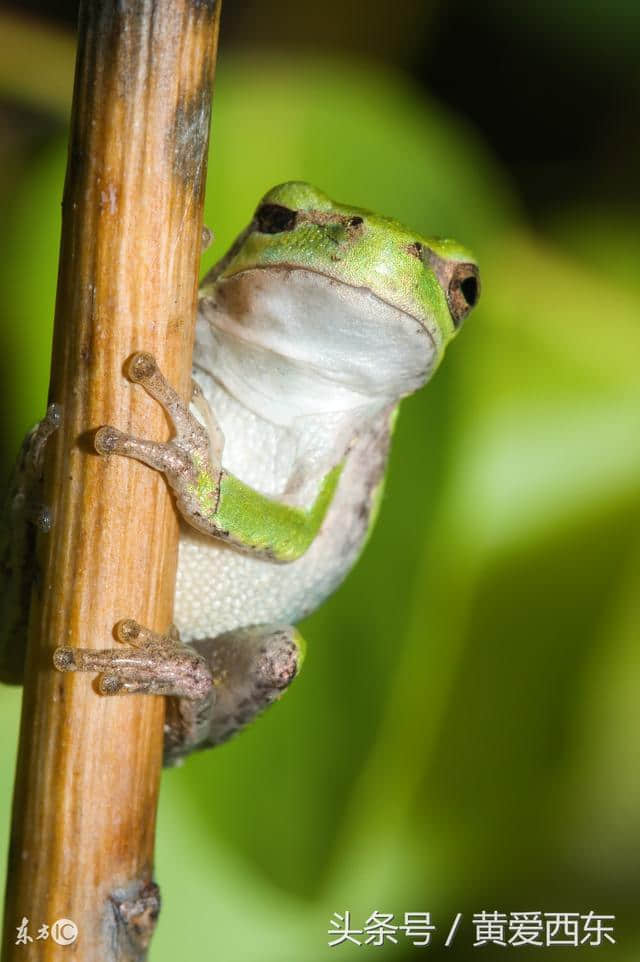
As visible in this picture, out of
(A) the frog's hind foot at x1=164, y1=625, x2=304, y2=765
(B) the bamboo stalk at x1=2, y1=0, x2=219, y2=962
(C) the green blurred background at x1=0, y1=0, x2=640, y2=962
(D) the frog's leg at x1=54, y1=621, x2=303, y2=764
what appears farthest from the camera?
(C) the green blurred background at x1=0, y1=0, x2=640, y2=962

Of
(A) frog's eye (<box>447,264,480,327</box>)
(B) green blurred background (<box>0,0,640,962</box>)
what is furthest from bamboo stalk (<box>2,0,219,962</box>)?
(B) green blurred background (<box>0,0,640,962</box>)

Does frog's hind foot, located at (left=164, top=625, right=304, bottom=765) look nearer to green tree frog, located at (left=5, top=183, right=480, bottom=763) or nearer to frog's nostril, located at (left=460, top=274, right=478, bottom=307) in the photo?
green tree frog, located at (left=5, top=183, right=480, bottom=763)

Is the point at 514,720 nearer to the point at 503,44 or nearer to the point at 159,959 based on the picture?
the point at 159,959

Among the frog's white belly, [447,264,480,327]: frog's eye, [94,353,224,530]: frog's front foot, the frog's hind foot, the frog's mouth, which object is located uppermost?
[447,264,480,327]: frog's eye

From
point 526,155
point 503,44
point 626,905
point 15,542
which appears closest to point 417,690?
point 626,905

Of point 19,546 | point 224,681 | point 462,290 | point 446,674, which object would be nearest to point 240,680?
point 224,681

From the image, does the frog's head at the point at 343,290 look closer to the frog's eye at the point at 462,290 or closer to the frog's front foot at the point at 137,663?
the frog's eye at the point at 462,290

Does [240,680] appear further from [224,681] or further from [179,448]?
[179,448]

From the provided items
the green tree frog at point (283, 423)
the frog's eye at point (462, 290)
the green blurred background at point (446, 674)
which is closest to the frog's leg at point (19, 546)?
the green tree frog at point (283, 423)
